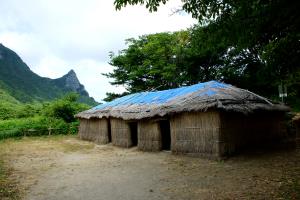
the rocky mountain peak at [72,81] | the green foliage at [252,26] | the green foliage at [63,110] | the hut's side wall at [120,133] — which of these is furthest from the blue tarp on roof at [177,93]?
the rocky mountain peak at [72,81]

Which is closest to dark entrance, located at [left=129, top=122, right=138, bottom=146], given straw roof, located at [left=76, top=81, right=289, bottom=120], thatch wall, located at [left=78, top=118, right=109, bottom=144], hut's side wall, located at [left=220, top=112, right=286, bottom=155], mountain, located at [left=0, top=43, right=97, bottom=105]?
straw roof, located at [left=76, top=81, right=289, bottom=120]

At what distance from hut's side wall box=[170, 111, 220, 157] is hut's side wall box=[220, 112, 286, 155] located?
0.33 meters

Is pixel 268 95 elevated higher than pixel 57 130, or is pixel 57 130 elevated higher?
pixel 268 95

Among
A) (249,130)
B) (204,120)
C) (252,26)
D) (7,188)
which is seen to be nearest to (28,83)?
(249,130)

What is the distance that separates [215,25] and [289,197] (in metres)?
4.29

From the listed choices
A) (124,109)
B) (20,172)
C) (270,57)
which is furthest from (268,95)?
(20,172)

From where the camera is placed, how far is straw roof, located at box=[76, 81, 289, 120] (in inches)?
534

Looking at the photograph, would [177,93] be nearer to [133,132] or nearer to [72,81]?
[133,132]

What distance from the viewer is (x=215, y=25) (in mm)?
6496

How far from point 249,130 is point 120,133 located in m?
7.61

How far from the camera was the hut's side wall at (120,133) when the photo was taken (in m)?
18.5

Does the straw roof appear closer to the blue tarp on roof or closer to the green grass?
the blue tarp on roof

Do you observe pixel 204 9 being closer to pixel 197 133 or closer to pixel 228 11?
pixel 228 11

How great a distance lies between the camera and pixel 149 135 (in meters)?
16.6
